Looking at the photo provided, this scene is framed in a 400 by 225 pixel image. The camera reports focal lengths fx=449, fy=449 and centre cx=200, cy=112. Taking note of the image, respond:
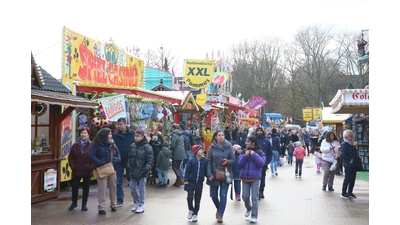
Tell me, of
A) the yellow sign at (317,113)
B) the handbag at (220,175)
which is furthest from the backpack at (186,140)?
the yellow sign at (317,113)

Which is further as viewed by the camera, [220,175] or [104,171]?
[104,171]

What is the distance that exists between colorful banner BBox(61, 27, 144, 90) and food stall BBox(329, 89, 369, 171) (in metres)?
6.58

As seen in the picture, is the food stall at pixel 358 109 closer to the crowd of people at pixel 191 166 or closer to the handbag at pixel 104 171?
the crowd of people at pixel 191 166

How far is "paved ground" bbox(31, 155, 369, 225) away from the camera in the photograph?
7.97m

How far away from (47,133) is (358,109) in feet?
27.5

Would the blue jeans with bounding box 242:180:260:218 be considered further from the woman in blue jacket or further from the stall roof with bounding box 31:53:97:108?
the stall roof with bounding box 31:53:97:108

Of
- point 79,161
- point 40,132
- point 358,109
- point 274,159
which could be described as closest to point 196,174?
point 79,161

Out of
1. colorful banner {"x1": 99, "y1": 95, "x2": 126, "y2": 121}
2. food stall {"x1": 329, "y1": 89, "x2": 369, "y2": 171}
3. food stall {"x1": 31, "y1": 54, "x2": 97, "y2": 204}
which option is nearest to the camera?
food stall {"x1": 31, "y1": 54, "x2": 97, "y2": 204}

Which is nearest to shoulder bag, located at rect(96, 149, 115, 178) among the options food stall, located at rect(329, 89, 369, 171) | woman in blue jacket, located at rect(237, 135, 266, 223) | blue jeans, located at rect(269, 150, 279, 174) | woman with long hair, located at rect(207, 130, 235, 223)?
woman with long hair, located at rect(207, 130, 235, 223)

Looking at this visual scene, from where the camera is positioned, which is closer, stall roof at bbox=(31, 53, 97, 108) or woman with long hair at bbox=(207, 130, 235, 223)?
woman with long hair at bbox=(207, 130, 235, 223)

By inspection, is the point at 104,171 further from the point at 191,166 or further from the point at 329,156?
the point at 329,156

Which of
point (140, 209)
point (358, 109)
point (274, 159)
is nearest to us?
point (140, 209)

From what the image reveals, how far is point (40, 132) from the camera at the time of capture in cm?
1001

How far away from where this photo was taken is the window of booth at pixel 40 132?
31.6 ft
